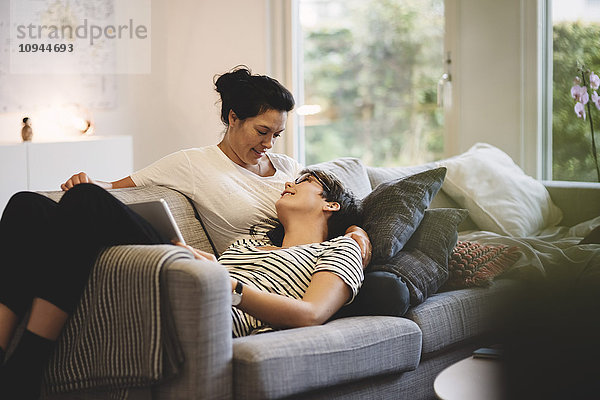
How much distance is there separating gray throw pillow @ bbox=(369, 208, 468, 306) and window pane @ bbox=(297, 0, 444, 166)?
6.99 feet

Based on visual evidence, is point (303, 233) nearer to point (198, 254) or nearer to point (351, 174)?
point (198, 254)

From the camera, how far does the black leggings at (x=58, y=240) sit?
1.76 metres

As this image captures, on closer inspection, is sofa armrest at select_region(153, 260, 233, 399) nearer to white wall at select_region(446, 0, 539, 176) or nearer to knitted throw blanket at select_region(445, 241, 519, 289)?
knitted throw blanket at select_region(445, 241, 519, 289)

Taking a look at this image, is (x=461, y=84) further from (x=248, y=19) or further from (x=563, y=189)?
(x=248, y=19)

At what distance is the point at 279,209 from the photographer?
7.41 ft

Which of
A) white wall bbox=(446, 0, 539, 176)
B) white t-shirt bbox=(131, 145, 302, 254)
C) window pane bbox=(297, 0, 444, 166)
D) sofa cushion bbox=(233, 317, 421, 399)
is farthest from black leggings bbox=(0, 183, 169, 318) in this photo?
window pane bbox=(297, 0, 444, 166)

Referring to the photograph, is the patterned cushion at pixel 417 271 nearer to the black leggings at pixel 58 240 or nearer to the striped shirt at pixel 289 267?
the striped shirt at pixel 289 267

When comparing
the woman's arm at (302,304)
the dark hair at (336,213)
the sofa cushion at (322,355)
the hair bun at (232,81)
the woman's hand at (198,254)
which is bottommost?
the sofa cushion at (322,355)

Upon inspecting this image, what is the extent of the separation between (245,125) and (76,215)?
881mm

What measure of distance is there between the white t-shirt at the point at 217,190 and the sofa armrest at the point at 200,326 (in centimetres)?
71

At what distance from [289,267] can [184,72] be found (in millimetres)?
3196

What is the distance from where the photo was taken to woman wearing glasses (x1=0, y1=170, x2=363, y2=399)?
1.73 m

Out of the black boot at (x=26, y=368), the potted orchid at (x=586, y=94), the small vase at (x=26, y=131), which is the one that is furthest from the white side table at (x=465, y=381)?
the small vase at (x=26, y=131)

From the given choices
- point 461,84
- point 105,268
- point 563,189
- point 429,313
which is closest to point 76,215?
point 105,268
